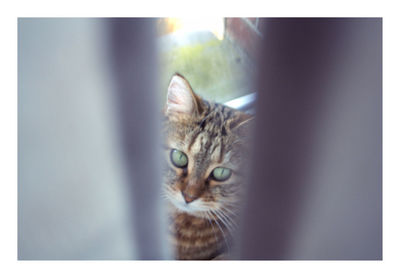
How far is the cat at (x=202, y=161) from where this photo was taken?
958 mm

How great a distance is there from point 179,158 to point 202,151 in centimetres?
8

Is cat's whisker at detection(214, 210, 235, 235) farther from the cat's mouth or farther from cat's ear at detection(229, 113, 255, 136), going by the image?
cat's ear at detection(229, 113, 255, 136)

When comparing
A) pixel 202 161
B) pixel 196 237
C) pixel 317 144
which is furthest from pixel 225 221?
pixel 317 144

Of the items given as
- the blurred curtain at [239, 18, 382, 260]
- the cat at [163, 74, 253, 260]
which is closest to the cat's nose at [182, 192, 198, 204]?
the cat at [163, 74, 253, 260]

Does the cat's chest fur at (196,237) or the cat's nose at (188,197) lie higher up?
the cat's nose at (188,197)

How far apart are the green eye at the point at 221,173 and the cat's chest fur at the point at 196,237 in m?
0.15

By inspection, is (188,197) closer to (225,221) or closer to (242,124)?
(225,221)

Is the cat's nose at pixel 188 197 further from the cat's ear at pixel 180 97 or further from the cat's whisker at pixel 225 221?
the cat's ear at pixel 180 97

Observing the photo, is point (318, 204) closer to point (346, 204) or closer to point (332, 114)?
point (346, 204)

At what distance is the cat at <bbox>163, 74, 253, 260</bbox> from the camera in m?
0.96

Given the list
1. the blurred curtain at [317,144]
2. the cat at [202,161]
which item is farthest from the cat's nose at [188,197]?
the blurred curtain at [317,144]

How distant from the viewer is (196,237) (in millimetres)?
1021
